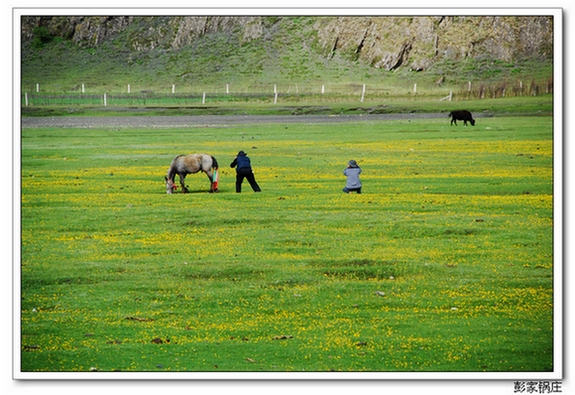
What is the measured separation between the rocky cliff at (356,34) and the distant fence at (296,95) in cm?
101

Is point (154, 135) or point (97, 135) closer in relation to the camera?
point (97, 135)

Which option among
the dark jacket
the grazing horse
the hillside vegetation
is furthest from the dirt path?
the dark jacket

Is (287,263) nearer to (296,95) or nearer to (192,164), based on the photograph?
(192,164)

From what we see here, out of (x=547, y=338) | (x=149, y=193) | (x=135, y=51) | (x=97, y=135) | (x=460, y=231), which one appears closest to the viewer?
(x=547, y=338)

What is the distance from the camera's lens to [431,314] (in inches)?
520

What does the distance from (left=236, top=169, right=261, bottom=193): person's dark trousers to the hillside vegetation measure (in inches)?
82.2

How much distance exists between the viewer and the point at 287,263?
50.0 ft

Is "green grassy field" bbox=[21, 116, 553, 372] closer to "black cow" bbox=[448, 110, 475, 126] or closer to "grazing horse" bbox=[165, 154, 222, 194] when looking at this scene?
"grazing horse" bbox=[165, 154, 222, 194]

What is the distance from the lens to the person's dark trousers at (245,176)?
19.0m

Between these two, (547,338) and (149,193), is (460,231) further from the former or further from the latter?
(149,193)

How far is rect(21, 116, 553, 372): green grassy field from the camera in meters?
12.4

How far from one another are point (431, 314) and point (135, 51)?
810cm

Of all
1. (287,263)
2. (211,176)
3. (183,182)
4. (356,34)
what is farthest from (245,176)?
(287,263)
